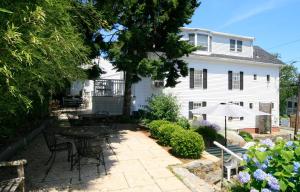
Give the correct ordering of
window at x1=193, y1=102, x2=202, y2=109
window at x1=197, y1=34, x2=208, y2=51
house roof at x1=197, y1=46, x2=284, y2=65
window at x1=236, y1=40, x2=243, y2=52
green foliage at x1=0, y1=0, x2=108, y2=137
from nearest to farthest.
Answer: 1. green foliage at x1=0, y1=0, x2=108, y2=137
2. window at x1=193, y1=102, x2=202, y2=109
3. window at x1=197, y1=34, x2=208, y2=51
4. house roof at x1=197, y1=46, x2=284, y2=65
5. window at x1=236, y1=40, x2=243, y2=52

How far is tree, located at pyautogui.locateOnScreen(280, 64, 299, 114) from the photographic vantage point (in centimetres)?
4416

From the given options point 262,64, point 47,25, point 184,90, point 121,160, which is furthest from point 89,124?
point 262,64

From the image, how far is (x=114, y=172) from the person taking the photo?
8.09m

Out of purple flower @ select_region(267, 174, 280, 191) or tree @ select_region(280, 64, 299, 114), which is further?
tree @ select_region(280, 64, 299, 114)

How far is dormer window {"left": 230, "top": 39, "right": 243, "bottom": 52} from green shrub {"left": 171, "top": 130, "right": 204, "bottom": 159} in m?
19.8

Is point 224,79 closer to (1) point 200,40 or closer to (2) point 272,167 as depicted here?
(1) point 200,40

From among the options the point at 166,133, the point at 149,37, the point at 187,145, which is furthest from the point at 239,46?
the point at 187,145

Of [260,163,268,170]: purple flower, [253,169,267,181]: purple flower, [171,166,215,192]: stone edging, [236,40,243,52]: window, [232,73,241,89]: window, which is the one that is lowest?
[171,166,215,192]: stone edging

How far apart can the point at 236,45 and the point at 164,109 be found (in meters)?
15.9

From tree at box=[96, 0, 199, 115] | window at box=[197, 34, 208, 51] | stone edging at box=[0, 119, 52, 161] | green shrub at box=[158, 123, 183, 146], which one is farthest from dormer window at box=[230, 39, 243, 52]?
stone edging at box=[0, 119, 52, 161]

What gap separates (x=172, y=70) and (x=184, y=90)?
7104 mm

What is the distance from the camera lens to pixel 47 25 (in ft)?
16.7

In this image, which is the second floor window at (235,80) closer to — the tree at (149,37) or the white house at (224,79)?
the white house at (224,79)

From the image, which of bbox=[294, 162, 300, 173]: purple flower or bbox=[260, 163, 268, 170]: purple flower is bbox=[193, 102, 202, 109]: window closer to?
bbox=[260, 163, 268, 170]: purple flower
